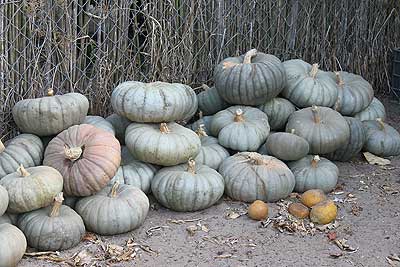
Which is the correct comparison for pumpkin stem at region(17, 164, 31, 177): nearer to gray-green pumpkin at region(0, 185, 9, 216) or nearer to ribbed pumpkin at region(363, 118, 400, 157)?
gray-green pumpkin at region(0, 185, 9, 216)

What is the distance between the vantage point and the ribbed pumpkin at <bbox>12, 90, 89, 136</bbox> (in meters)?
4.83

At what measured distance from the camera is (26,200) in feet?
13.6

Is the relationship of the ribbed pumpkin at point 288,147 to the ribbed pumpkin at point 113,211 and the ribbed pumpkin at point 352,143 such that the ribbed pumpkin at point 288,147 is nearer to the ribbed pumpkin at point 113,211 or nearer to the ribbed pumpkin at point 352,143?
the ribbed pumpkin at point 352,143

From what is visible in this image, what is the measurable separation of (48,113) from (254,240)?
1710mm

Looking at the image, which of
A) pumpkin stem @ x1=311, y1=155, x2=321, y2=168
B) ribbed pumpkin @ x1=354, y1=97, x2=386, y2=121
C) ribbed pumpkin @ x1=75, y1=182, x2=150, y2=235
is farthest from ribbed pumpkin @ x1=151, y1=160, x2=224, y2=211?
ribbed pumpkin @ x1=354, y1=97, x2=386, y2=121

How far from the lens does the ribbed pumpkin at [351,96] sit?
6199mm

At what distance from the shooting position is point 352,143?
589cm

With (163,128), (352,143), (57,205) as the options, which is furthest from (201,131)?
(57,205)

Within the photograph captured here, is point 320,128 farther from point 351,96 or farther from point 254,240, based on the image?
point 254,240

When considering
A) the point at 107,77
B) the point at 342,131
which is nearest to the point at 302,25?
the point at 342,131

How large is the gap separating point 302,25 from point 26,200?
4.06 m

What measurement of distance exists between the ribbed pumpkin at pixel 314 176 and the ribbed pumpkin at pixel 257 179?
163 mm

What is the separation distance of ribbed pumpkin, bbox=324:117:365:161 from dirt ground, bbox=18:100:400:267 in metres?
0.73

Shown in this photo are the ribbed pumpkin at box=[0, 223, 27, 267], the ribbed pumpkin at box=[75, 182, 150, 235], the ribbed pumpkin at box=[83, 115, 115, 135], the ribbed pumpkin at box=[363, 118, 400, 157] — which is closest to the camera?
the ribbed pumpkin at box=[0, 223, 27, 267]
